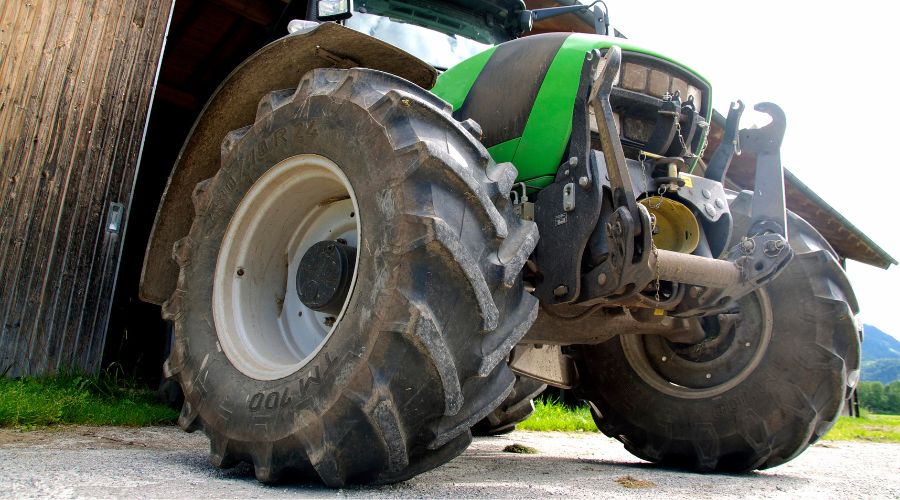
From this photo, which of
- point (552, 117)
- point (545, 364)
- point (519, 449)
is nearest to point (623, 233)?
point (552, 117)

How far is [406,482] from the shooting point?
2230 mm

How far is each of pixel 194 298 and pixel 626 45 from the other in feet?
6.24

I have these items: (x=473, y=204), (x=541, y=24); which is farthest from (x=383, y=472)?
(x=541, y=24)

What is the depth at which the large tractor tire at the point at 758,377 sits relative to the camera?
3.00 meters

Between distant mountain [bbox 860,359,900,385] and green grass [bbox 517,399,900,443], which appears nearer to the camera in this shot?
green grass [bbox 517,399,900,443]

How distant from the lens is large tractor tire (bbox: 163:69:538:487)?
76.2 inches

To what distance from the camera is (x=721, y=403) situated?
3164 millimetres

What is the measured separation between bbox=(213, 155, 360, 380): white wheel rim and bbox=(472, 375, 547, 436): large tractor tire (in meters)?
2.02

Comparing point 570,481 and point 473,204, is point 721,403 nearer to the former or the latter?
point 570,481

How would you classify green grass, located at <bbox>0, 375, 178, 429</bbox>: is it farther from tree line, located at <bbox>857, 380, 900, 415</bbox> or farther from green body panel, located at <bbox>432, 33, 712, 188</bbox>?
tree line, located at <bbox>857, 380, 900, 415</bbox>

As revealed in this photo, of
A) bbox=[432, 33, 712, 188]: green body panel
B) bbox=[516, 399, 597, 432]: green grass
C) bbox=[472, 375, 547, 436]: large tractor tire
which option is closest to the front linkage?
bbox=[432, 33, 712, 188]: green body panel

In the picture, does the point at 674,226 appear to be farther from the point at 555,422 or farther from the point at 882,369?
the point at 882,369

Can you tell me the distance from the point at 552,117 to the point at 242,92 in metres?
1.20

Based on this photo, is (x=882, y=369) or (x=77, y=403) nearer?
(x=77, y=403)
